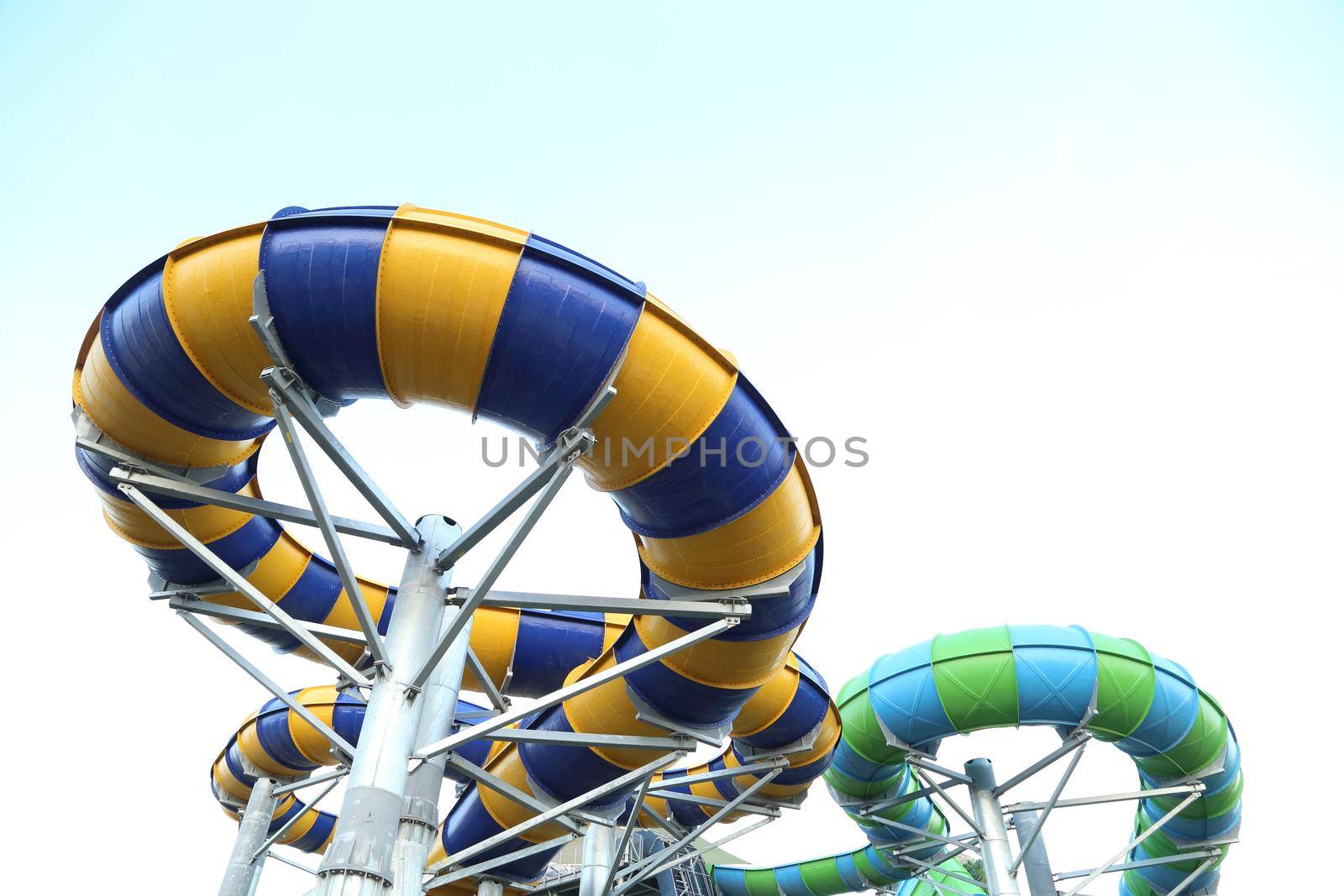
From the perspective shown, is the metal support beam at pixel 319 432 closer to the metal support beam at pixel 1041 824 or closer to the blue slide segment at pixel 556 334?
the blue slide segment at pixel 556 334

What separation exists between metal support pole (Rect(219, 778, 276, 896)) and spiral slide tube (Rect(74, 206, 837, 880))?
26.0ft

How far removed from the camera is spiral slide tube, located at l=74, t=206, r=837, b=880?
827 centimetres

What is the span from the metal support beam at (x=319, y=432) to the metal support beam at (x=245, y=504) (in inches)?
30.7

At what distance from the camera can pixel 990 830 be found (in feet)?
57.0

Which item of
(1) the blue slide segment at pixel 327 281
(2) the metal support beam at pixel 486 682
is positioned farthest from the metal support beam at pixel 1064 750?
(1) the blue slide segment at pixel 327 281

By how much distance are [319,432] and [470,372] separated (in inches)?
58.8

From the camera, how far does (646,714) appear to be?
11.9m

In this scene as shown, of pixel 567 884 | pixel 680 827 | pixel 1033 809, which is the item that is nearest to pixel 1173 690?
pixel 1033 809

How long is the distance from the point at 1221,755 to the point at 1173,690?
233 cm

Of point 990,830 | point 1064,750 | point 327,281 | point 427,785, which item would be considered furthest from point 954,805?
point 327,281

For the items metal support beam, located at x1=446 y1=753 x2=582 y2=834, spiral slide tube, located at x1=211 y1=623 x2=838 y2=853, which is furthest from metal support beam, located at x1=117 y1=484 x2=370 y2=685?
spiral slide tube, located at x1=211 y1=623 x2=838 y2=853

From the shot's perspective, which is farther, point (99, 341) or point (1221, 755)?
point (1221, 755)

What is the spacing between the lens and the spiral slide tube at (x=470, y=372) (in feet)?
27.1

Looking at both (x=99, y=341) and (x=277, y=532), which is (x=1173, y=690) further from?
(x=99, y=341)
